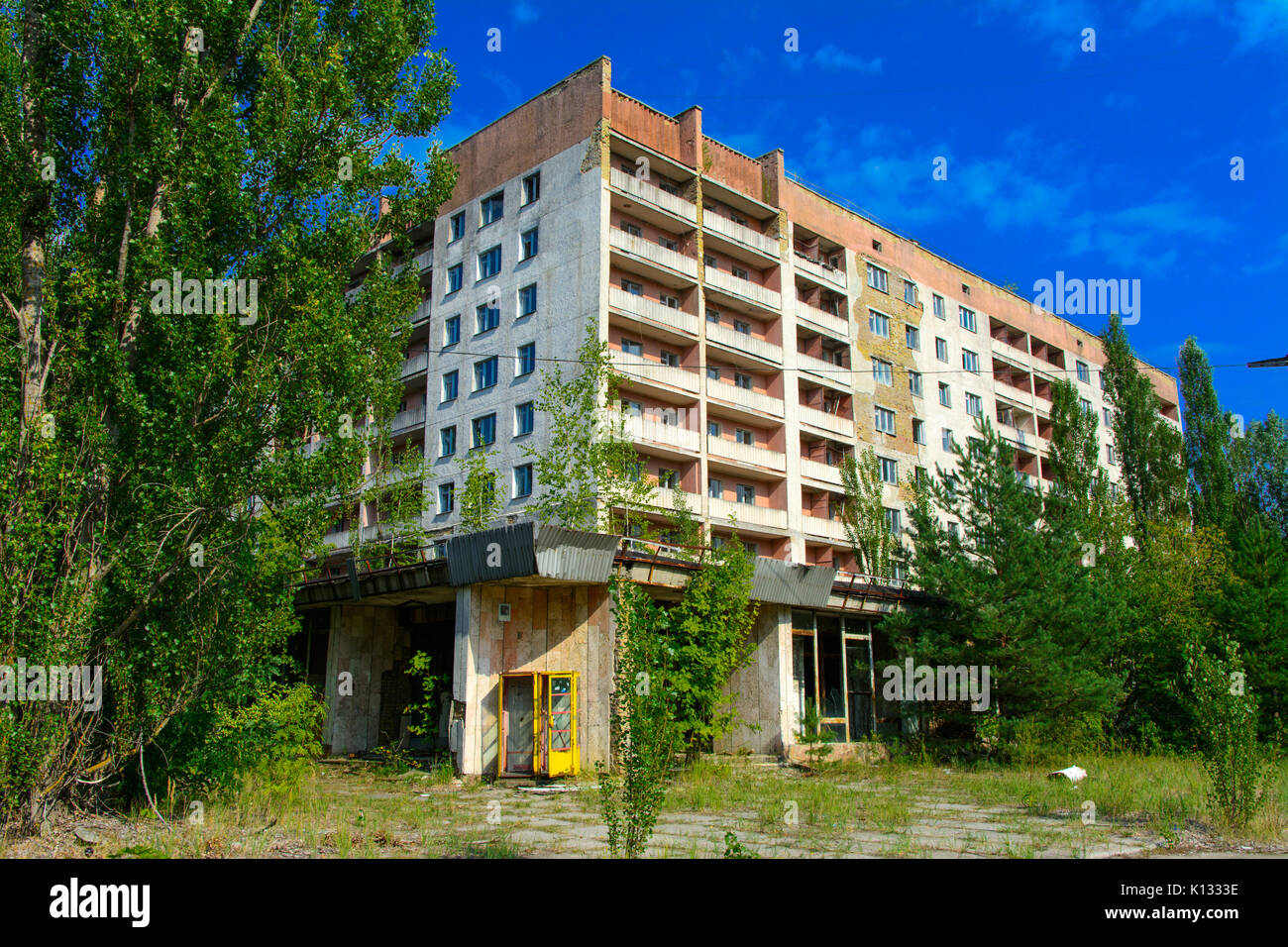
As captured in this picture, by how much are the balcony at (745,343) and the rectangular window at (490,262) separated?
9.28 metres

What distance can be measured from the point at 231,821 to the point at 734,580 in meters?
11.3

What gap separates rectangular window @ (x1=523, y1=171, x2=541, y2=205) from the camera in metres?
36.9

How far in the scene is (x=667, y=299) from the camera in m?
37.2

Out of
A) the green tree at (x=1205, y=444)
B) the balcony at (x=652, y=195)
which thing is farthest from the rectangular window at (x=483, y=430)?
the green tree at (x=1205, y=444)

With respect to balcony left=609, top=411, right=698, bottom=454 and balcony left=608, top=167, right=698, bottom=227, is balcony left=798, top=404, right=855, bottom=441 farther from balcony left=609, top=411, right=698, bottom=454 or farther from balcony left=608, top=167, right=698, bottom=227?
balcony left=608, top=167, right=698, bottom=227

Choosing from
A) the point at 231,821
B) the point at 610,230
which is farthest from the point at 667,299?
the point at 231,821

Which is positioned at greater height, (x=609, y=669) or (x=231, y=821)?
(x=609, y=669)

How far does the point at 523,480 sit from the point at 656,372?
6.59 meters

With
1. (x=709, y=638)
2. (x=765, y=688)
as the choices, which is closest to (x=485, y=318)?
(x=765, y=688)

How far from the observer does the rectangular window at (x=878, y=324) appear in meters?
45.0

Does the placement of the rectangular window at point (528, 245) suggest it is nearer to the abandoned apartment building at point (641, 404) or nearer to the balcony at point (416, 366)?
the abandoned apartment building at point (641, 404)

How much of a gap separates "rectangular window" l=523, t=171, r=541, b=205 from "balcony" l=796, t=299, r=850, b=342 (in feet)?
42.3

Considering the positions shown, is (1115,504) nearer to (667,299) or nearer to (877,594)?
(877,594)

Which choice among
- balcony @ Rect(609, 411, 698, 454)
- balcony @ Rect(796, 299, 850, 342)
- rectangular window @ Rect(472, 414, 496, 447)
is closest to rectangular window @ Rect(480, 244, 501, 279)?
rectangular window @ Rect(472, 414, 496, 447)
